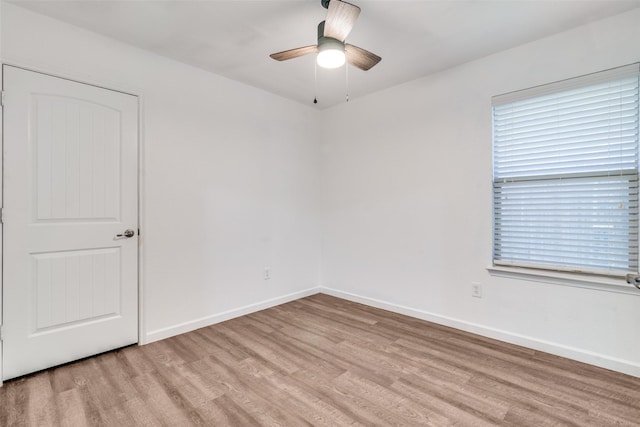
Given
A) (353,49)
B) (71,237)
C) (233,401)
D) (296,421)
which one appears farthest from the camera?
(71,237)

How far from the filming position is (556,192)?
247 cm

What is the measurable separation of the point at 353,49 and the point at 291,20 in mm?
524

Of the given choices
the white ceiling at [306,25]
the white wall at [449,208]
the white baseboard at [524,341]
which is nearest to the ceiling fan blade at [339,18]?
the white ceiling at [306,25]

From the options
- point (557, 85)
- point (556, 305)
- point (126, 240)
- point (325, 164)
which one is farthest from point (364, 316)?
point (557, 85)

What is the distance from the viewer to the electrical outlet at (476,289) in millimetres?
2852

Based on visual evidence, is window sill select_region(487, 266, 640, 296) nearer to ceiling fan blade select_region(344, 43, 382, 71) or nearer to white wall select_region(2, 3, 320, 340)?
ceiling fan blade select_region(344, 43, 382, 71)

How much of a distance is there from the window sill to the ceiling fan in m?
2.05

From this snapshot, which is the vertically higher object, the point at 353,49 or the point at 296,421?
the point at 353,49

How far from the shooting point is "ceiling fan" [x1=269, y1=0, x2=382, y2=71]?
1831 millimetres

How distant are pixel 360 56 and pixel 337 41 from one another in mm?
240

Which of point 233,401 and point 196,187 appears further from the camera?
point 196,187

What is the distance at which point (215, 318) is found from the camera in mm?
3150

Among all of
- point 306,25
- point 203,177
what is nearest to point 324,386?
point 203,177

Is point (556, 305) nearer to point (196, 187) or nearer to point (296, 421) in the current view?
point (296, 421)
